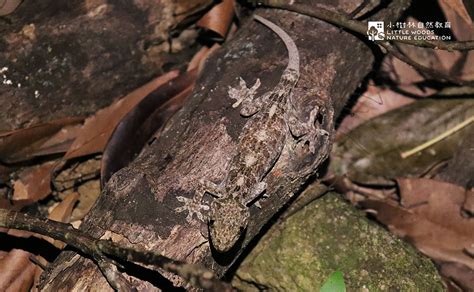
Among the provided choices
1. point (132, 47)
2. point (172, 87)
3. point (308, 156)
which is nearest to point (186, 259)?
point (308, 156)

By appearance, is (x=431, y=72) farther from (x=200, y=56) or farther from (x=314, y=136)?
(x=200, y=56)

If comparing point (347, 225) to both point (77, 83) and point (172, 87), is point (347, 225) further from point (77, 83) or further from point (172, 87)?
point (77, 83)

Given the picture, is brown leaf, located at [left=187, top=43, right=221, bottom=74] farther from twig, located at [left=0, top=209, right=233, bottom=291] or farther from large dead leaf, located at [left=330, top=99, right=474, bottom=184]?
twig, located at [left=0, top=209, right=233, bottom=291]

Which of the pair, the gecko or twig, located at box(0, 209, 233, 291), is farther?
the gecko

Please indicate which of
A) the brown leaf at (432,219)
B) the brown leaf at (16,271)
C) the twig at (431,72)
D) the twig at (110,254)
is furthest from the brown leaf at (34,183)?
the twig at (431,72)

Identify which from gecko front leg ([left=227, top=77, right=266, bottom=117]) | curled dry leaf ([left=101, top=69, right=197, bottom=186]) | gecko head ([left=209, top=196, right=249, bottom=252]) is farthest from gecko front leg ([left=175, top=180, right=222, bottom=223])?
curled dry leaf ([left=101, top=69, right=197, bottom=186])

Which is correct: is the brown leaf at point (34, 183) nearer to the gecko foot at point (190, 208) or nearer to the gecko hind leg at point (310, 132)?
the gecko foot at point (190, 208)
